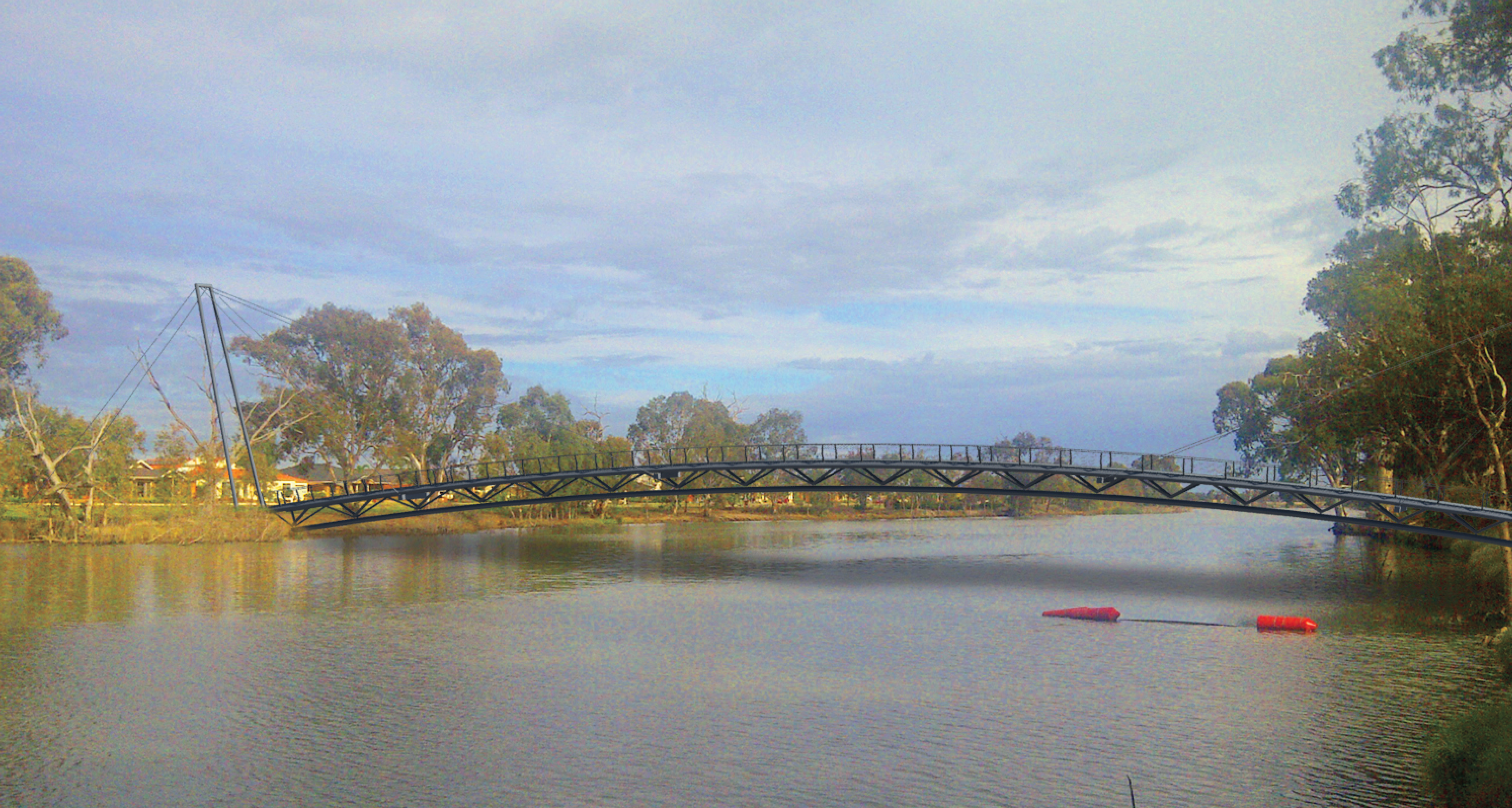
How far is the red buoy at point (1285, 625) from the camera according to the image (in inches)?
1463

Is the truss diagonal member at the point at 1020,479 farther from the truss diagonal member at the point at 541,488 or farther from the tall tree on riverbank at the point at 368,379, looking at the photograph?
the tall tree on riverbank at the point at 368,379

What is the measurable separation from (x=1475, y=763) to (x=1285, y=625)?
21874 mm

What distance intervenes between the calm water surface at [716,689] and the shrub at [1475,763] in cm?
72

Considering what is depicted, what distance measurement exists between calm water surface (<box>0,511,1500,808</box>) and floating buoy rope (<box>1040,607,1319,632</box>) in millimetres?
1048

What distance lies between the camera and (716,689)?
27.3 m

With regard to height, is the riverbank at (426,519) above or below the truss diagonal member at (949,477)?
below

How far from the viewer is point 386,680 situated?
28719mm

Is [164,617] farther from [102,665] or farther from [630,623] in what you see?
[630,623]

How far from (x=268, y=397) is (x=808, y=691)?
84292 millimetres

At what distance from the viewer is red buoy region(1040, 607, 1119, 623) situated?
39.6 metres

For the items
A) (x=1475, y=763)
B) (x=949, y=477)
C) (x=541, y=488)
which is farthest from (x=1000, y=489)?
(x=1475, y=763)

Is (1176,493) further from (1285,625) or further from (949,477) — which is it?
(1285,625)

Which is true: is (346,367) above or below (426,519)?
above

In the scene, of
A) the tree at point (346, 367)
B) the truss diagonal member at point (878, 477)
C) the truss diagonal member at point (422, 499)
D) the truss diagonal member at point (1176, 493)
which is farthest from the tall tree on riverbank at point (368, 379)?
the truss diagonal member at point (1176, 493)
